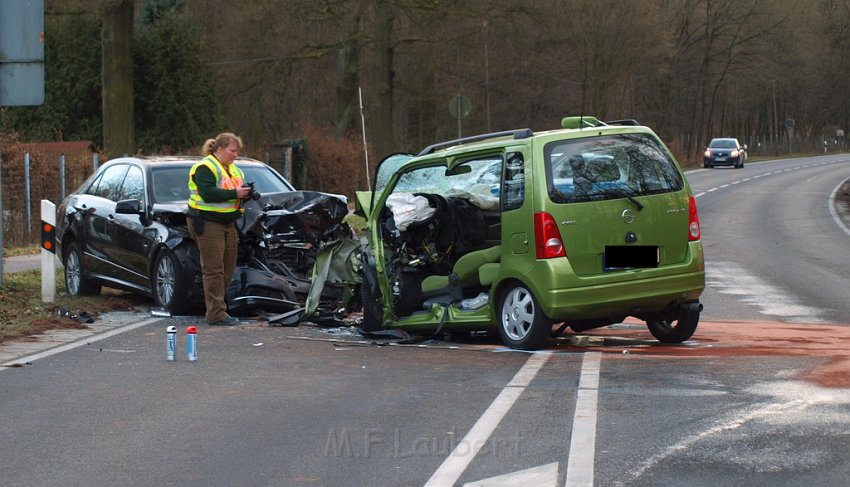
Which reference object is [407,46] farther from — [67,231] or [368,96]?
[67,231]

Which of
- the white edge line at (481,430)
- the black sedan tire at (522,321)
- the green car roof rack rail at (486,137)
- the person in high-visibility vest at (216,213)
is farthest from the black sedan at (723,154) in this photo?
the white edge line at (481,430)

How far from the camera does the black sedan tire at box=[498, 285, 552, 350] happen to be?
9.29 meters

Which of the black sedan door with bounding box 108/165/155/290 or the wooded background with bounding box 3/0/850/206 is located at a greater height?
the wooded background with bounding box 3/0/850/206

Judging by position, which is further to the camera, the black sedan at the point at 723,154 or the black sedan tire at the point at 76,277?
the black sedan at the point at 723,154

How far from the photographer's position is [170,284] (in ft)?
40.1

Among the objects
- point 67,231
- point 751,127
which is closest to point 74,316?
point 67,231

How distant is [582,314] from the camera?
9203 mm

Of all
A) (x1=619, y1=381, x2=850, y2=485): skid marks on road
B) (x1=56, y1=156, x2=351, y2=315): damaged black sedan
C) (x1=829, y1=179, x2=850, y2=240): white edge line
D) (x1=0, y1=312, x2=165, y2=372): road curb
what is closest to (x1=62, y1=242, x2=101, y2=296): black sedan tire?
(x1=56, y1=156, x2=351, y2=315): damaged black sedan

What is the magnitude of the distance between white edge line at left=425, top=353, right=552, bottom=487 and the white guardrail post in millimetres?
6124

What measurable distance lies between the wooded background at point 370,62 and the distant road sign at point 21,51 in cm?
1255

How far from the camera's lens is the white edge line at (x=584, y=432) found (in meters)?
5.53

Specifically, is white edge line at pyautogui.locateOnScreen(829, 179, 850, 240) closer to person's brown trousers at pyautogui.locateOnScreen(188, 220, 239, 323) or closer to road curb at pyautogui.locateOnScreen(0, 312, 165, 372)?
person's brown trousers at pyautogui.locateOnScreen(188, 220, 239, 323)

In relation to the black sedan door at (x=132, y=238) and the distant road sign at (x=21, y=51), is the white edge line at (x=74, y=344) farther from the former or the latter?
the distant road sign at (x=21, y=51)

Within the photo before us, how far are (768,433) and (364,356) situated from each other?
13.3 ft
